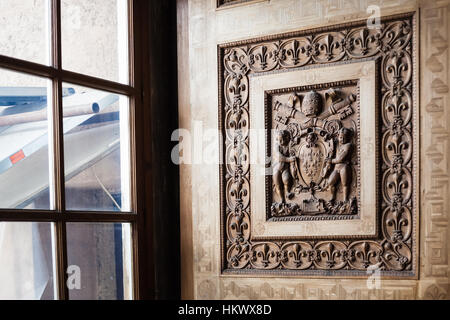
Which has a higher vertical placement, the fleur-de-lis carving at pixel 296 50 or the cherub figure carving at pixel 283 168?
the fleur-de-lis carving at pixel 296 50

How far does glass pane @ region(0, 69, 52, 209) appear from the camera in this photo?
1.74m

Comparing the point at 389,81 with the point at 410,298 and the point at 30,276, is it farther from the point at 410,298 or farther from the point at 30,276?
the point at 30,276

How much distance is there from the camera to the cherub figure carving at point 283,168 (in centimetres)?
220

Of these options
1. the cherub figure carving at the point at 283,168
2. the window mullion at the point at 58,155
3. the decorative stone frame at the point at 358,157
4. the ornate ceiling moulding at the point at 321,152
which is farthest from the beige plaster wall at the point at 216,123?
the window mullion at the point at 58,155

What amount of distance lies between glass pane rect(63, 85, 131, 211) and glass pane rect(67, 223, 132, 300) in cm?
8

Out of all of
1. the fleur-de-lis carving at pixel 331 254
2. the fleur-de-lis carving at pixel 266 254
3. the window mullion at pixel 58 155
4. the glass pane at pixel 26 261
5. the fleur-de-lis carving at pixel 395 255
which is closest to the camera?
the glass pane at pixel 26 261

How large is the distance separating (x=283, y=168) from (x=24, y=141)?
0.91 metres

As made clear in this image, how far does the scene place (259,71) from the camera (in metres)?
2.27

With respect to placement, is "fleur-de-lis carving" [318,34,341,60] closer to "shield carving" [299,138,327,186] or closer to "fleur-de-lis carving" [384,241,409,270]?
"shield carving" [299,138,327,186]

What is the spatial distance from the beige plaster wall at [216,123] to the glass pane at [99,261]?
263mm

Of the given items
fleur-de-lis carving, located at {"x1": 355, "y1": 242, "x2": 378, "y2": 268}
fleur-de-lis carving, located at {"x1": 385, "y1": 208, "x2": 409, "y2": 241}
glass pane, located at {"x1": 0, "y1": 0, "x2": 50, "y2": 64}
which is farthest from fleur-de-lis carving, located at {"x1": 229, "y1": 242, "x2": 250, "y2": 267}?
glass pane, located at {"x1": 0, "y1": 0, "x2": 50, "y2": 64}

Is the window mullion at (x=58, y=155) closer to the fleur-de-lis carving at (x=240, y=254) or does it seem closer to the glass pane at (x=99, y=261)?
the glass pane at (x=99, y=261)

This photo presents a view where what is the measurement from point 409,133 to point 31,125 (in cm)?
123
